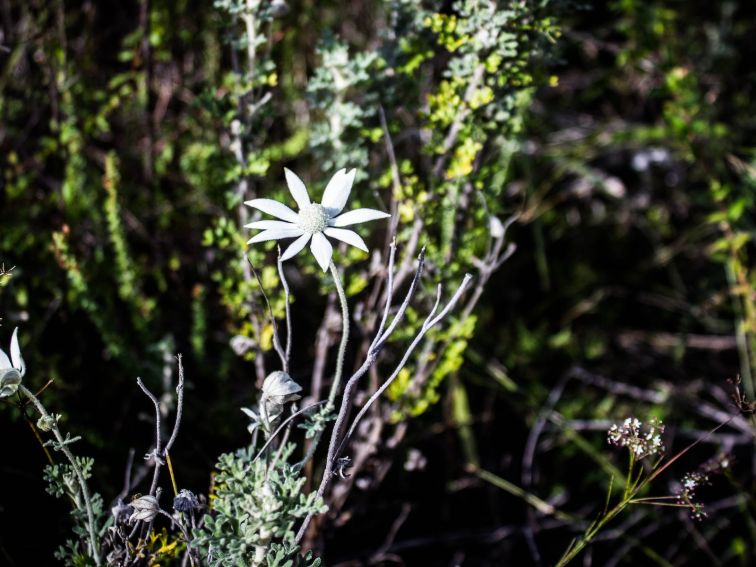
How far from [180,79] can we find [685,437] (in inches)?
74.2

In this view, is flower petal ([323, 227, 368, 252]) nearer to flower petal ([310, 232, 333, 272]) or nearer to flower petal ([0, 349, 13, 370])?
flower petal ([310, 232, 333, 272])

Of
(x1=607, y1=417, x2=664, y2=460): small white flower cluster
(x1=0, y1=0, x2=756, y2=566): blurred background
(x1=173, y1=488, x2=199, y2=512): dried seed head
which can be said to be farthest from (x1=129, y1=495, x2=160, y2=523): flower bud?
(x1=607, y1=417, x2=664, y2=460): small white flower cluster

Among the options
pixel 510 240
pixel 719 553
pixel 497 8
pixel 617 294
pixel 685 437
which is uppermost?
pixel 497 8

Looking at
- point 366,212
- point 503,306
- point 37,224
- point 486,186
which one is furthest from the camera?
point 503,306

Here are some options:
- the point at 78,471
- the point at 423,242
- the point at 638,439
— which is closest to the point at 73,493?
the point at 78,471

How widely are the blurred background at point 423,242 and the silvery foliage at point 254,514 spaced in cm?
38

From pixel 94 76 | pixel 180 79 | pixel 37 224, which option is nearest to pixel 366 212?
pixel 37 224

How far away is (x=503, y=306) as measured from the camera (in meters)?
2.33

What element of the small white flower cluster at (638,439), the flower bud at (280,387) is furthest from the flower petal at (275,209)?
the small white flower cluster at (638,439)

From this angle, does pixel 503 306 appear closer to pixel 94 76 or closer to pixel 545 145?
pixel 545 145

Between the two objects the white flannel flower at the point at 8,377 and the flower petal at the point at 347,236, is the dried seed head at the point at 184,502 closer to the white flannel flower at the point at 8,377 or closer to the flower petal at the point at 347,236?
the white flannel flower at the point at 8,377

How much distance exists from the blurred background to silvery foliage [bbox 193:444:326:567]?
38 centimetres

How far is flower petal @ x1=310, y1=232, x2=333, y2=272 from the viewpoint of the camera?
0.91 m

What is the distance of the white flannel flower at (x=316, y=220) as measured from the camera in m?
0.92
